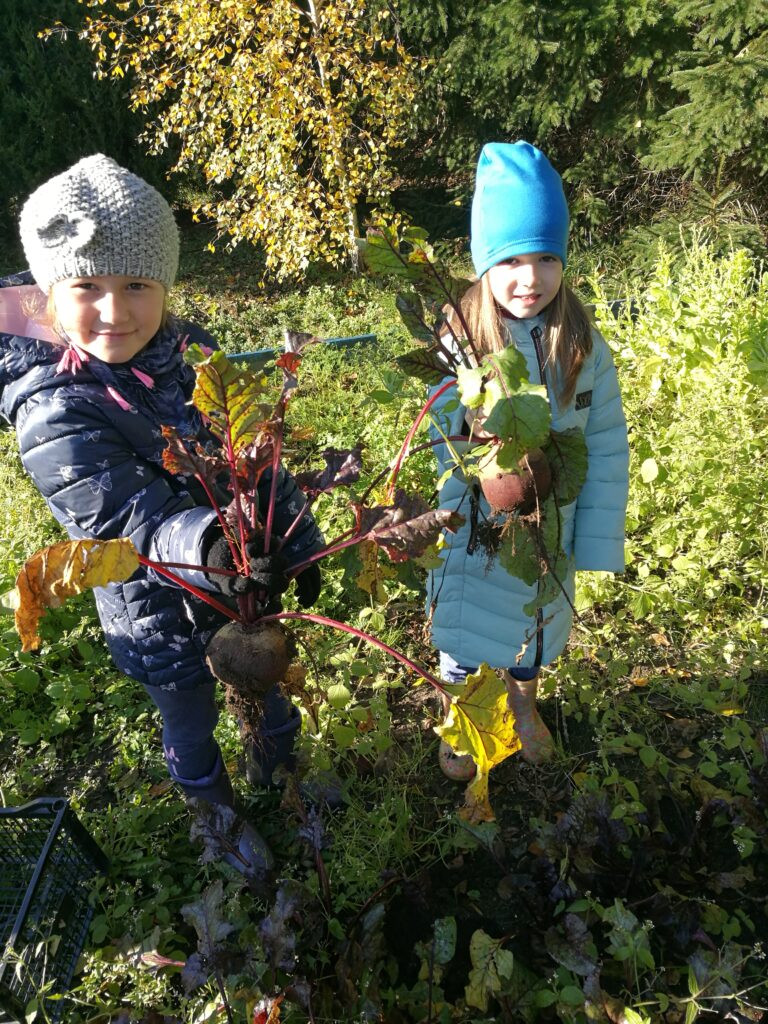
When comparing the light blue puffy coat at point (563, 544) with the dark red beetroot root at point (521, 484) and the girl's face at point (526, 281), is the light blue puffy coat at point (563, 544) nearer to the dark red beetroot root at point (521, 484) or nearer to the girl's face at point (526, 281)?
the girl's face at point (526, 281)

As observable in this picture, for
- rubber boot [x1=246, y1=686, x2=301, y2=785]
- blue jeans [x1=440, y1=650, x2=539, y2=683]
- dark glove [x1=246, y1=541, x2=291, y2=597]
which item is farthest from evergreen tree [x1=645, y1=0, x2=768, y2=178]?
dark glove [x1=246, y1=541, x2=291, y2=597]

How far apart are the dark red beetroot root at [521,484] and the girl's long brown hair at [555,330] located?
38 cm

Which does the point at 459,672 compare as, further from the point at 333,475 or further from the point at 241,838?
the point at 333,475

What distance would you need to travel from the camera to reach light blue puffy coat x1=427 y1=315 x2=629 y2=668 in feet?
6.10

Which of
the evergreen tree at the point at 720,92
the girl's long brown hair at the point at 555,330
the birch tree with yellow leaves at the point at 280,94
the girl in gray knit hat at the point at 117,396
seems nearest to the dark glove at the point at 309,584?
the girl in gray knit hat at the point at 117,396

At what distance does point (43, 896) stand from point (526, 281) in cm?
184

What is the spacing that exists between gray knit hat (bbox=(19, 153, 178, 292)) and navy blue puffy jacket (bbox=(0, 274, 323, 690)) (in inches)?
7.3

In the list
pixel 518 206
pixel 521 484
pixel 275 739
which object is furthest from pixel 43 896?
pixel 518 206

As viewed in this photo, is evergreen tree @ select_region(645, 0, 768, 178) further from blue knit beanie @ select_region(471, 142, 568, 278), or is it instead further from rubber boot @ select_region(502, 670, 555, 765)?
rubber boot @ select_region(502, 670, 555, 765)

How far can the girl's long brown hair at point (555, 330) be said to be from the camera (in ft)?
5.76

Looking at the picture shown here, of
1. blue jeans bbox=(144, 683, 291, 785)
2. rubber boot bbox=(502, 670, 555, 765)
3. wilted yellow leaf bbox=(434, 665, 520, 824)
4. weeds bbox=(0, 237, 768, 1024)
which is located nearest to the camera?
wilted yellow leaf bbox=(434, 665, 520, 824)

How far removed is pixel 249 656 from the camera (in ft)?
4.61

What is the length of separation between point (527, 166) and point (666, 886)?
66.0 inches

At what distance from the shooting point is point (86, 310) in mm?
1485
